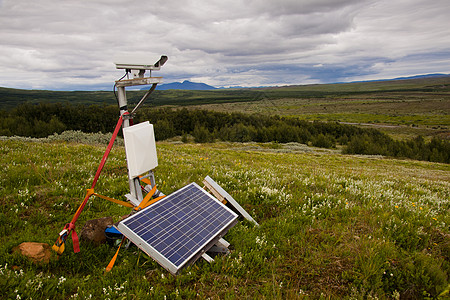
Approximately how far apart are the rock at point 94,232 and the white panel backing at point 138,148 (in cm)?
145

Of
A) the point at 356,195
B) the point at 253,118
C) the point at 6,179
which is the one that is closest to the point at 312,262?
the point at 356,195

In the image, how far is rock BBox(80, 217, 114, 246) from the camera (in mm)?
5258

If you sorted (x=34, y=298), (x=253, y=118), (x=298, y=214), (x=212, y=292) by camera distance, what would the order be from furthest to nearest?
1. (x=253, y=118)
2. (x=298, y=214)
3. (x=212, y=292)
4. (x=34, y=298)

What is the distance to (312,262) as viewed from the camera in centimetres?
479

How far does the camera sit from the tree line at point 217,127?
269 feet

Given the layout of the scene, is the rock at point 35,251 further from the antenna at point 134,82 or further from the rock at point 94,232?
the antenna at point 134,82

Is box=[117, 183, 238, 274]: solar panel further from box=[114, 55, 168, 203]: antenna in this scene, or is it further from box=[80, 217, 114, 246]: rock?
box=[80, 217, 114, 246]: rock

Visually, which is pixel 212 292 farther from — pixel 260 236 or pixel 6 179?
pixel 6 179

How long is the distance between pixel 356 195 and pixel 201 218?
586 cm

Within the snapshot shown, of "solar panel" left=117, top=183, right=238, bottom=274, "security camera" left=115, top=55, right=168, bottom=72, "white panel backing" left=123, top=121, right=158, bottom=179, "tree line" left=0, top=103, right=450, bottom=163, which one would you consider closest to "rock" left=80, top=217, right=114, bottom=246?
"solar panel" left=117, top=183, right=238, bottom=274

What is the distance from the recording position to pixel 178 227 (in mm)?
4988

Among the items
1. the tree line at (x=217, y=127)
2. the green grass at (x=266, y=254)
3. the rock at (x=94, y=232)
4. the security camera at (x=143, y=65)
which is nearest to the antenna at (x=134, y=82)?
the security camera at (x=143, y=65)

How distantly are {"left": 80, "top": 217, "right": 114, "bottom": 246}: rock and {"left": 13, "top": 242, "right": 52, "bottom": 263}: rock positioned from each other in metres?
0.67

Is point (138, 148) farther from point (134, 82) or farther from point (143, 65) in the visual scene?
point (143, 65)
